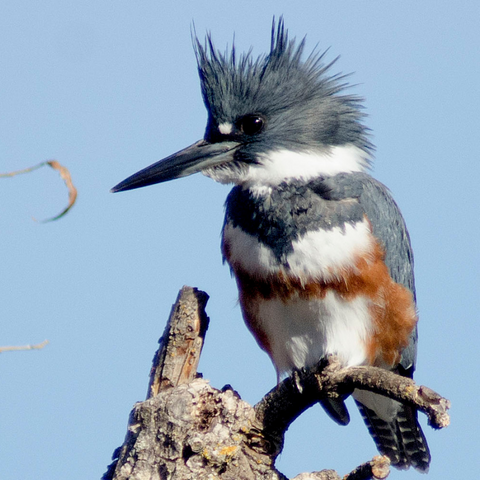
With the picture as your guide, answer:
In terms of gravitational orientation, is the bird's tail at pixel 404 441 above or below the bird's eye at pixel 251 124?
below

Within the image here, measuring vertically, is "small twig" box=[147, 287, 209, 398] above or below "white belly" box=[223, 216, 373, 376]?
below

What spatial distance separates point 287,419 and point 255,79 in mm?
1987

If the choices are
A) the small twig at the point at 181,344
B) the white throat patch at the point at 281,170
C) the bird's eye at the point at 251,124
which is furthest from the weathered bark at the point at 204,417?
the bird's eye at the point at 251,124

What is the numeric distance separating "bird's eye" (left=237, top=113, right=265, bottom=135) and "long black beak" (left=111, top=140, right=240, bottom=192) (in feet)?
0.35

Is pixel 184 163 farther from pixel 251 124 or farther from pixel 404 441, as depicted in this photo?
pixel 404 441

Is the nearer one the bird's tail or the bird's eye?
the bird's eye

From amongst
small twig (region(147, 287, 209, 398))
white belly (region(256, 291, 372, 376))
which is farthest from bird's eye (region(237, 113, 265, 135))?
small twig (region(147, 287, 209, 398))

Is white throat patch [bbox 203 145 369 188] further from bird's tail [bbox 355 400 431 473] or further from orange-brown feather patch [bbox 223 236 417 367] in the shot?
bird's tail [bbox 355 400 431 473]

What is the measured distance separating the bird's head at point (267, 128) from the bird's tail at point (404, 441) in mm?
1710

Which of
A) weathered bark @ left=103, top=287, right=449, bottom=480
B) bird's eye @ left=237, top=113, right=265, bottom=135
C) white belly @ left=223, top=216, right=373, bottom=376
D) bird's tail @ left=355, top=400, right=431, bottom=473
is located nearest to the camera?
weathered bark @ left=103, top=287, right=449, bottom=480

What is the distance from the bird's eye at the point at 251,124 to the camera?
13.3ft

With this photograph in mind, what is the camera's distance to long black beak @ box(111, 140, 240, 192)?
4012 millimetres

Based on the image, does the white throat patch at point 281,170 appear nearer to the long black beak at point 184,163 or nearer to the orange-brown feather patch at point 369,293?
the long black beak at point 184,163

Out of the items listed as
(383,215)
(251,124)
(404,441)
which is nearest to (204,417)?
(383,215)
